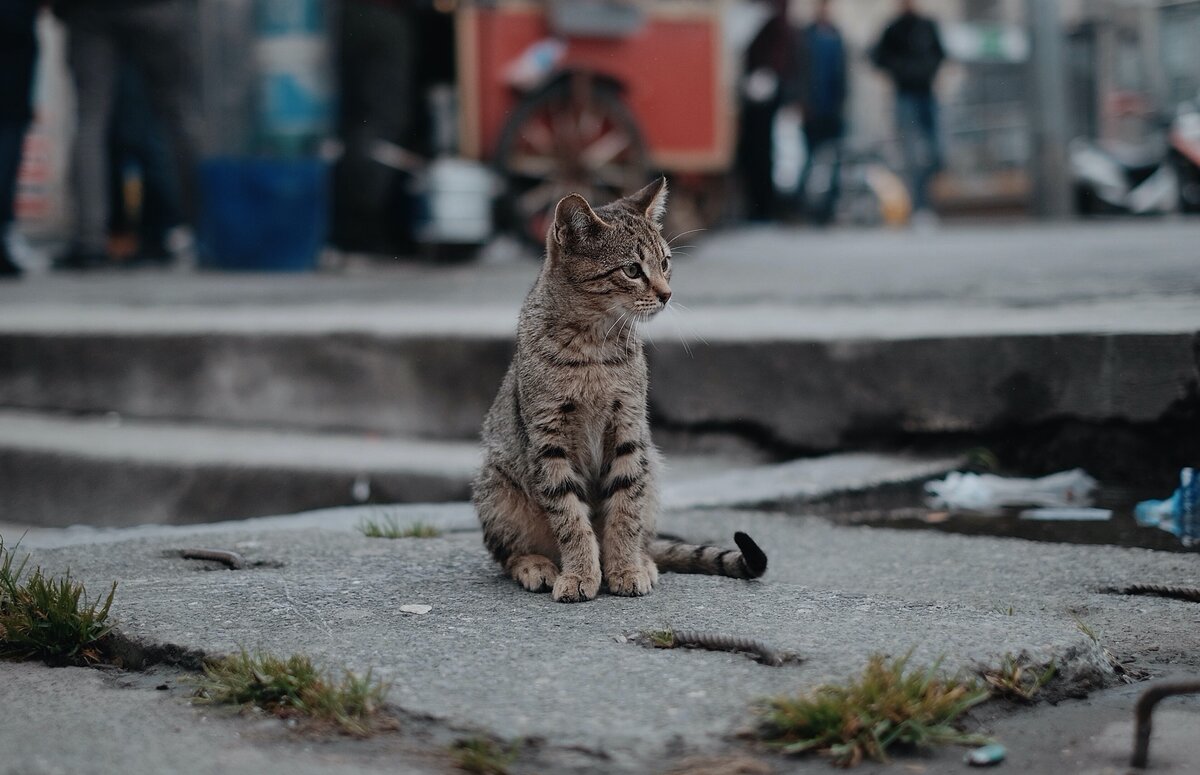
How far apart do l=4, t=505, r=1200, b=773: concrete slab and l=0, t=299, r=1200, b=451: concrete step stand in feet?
2.69

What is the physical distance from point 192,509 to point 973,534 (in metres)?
2.85

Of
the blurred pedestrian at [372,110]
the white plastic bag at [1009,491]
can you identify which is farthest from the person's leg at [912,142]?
the white plastic bag at [1009,491]

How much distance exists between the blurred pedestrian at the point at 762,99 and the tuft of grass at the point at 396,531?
465 inches

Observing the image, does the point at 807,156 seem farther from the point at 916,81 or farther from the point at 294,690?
the point at 294,690

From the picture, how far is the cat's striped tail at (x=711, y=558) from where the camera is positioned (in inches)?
122

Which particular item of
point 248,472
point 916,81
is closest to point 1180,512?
point 248,472

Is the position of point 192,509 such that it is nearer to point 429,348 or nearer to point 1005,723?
point 429,348

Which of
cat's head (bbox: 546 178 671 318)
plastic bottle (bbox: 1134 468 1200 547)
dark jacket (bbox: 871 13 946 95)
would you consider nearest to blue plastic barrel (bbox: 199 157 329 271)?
cat's head (bbox: 546 178 671 318)

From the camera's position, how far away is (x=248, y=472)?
504 centimetres

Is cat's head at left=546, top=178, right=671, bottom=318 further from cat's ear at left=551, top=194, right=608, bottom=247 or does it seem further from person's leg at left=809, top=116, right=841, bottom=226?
person's leg at left=809, top=116, right=841, bottom=226

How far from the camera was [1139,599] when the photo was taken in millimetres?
3094

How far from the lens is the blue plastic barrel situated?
9.44 metres

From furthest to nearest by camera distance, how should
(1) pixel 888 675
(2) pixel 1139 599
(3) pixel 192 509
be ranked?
(3) pixel 192 509
(2) pixel 1139 599
(1) pixel 888 675

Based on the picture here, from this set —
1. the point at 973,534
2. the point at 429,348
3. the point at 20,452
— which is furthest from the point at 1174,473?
the point at 20,452
